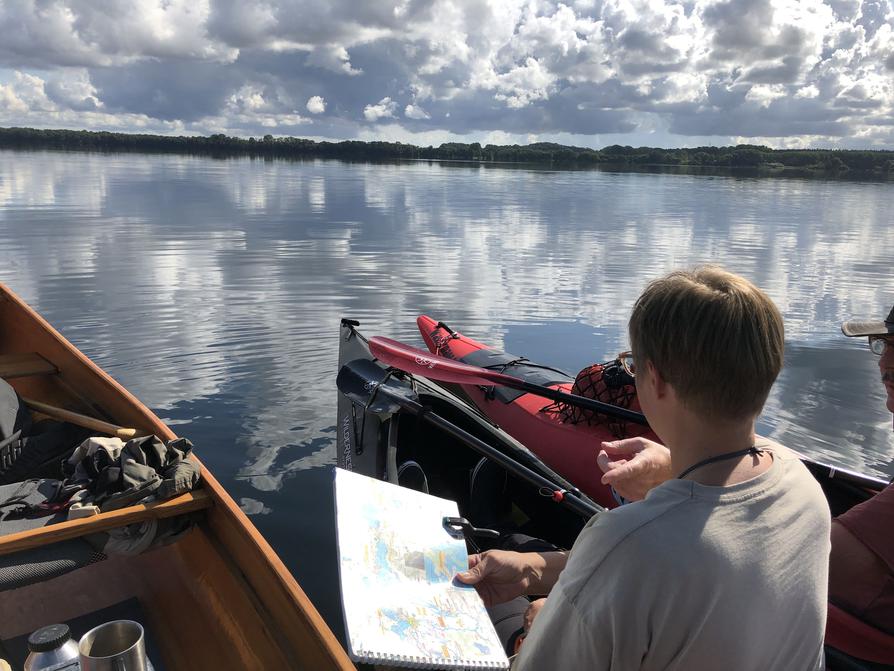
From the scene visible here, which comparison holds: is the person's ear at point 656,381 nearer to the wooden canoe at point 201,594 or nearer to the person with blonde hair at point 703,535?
the person with blonde hair at point 703,535

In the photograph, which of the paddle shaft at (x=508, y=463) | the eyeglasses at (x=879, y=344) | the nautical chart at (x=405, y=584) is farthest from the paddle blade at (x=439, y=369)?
the eyeglasses at (x=879, y=344)

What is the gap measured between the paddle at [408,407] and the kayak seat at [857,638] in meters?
0.96

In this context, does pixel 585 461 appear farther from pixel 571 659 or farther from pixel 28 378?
pixel 28 378

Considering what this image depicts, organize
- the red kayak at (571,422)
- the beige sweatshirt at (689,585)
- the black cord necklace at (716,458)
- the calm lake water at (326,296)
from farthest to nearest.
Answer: the calm lake water at (326,296), the red kayak at (571,422), the black cord necklace at (716,458), the beige sweatshirt at (689,585)

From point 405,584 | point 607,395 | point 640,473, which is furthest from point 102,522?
point 607,395

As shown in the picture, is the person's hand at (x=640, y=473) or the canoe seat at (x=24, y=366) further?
the canoe seat at (x=24, y=366)

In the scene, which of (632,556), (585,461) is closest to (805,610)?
(632,556)

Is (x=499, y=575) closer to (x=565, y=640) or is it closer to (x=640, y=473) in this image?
(x=640, y=473)

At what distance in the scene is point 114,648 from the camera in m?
1.59

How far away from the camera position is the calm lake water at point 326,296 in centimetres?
528

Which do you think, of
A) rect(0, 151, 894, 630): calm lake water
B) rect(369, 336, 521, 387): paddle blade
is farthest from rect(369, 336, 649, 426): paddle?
rect(0, 151, 894, 630): calm lake water

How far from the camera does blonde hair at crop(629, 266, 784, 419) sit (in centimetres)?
110

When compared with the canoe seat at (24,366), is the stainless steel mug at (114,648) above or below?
above

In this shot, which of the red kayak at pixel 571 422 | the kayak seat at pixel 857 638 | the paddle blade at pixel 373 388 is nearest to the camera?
the kayak seat at pixel 857 638
